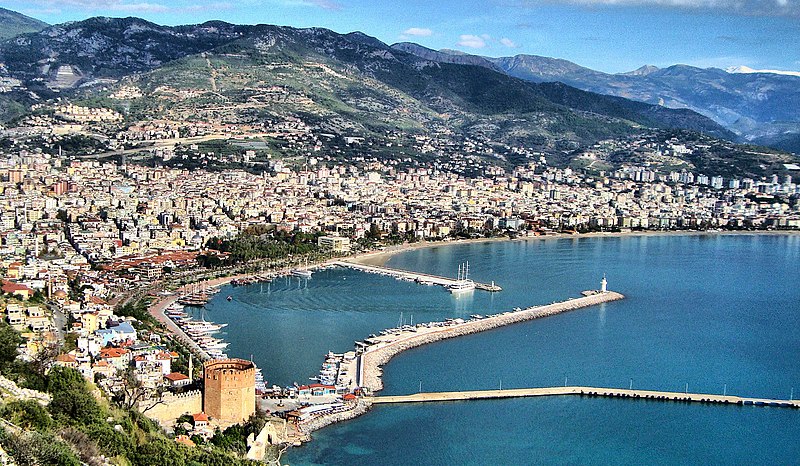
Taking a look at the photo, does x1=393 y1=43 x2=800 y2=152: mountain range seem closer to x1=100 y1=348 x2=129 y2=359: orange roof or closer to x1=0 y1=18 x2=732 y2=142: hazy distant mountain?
x1=0 y1=18 x2=732 y2=142: hazy distant mountain

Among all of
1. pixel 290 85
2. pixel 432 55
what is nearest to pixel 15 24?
pixel 290 85

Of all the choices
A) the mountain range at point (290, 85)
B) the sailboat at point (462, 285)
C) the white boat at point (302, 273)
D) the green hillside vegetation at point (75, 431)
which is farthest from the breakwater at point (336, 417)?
the mountain range at point (290, 85)

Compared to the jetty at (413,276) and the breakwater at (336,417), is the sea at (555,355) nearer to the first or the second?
the breakwater at (336,417)

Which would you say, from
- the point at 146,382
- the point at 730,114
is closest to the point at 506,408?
the point at 146,382

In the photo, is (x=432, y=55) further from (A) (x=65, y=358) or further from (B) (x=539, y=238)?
(A) (x=65, y=358)

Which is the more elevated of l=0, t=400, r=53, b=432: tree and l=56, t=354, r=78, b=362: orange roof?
l=0, t=400, r=53, b=432: tree

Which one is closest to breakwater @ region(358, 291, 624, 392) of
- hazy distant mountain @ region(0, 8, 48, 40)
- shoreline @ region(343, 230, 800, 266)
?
shoreline @ region(343, 230, 800, 266)
